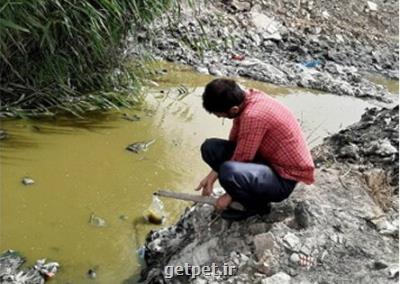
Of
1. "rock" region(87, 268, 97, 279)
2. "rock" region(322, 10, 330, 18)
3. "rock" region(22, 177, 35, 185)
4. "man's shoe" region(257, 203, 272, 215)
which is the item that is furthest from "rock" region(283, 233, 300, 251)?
"rock" region(322, 10, 330, 18)

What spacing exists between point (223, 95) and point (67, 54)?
2.70m

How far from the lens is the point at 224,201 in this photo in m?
2.98

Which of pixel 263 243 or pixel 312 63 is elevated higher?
pixel 263 243

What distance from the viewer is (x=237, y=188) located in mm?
2852

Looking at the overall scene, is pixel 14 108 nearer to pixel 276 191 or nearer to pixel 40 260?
pixel 40 260

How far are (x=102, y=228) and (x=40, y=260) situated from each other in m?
0.52

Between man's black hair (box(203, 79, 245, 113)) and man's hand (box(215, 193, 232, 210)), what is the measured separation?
0.44 meters

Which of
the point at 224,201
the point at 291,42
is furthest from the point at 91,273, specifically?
the point at 291,42

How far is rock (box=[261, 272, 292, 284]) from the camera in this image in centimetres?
266

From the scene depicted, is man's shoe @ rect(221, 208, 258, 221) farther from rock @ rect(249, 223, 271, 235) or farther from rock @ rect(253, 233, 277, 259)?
rock @ rect(253, 233, 277, 259)

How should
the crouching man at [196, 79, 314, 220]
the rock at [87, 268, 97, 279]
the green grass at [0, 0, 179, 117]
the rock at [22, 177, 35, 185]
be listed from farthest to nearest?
the green grass at [0, 0, 179, 117], the rock at [22, 177, 35, 185], the rock at [87, 268, 97, 279], the crouching man at [196, 79, 314, 220]

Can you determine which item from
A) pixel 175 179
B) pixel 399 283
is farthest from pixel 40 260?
pixel 399 283

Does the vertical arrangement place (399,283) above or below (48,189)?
above

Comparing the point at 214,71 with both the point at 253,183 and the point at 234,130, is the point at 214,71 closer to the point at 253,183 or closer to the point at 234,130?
the point at 234,130
